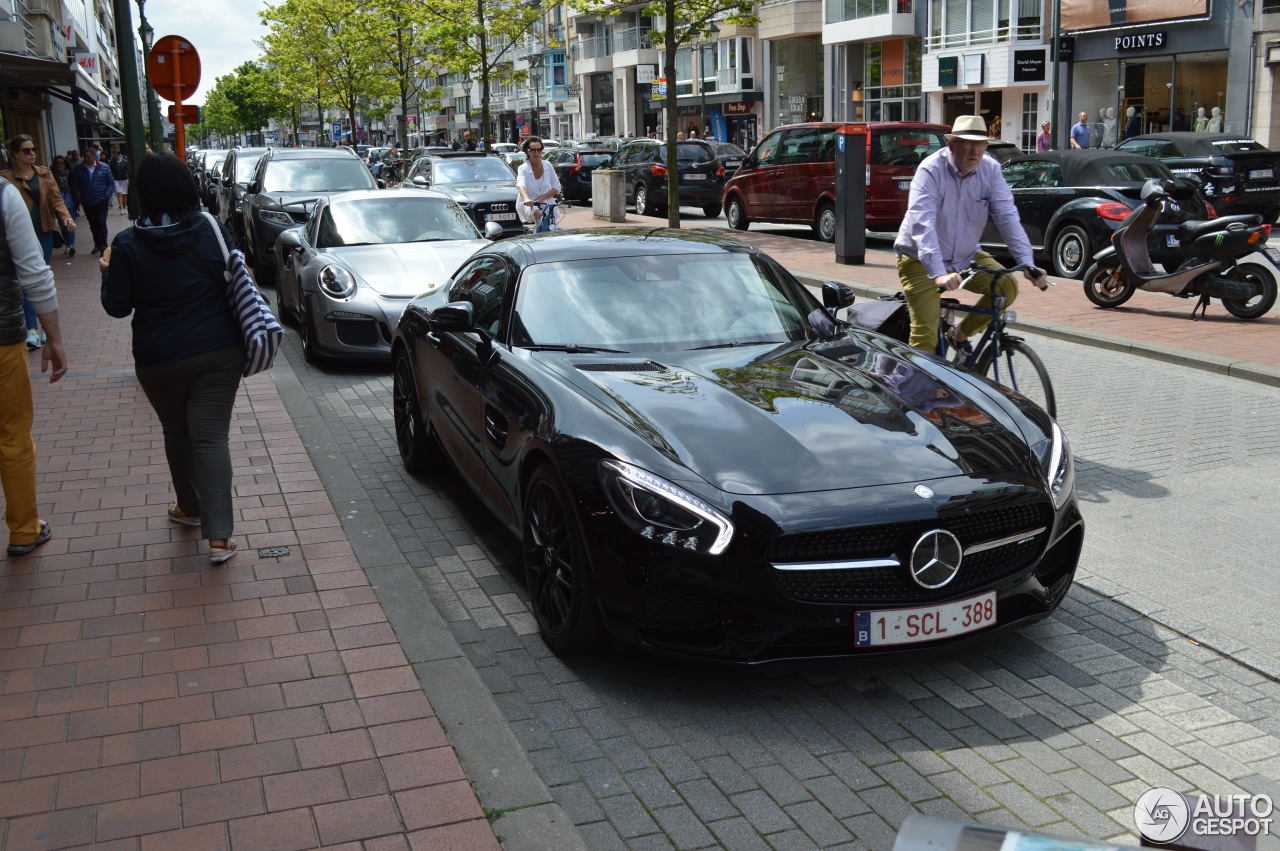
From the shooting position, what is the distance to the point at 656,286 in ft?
19.2

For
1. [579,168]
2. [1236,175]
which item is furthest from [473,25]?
[1236,175]

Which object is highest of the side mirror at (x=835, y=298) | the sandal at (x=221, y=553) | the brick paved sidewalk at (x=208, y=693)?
the side mirror at (x=835, y=298)

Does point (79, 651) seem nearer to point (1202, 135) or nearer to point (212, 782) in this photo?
point (212, 782)

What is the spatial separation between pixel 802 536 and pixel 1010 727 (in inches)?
35.5

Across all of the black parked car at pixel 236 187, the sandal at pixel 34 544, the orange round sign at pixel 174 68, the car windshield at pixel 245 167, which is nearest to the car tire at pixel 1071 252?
the orange round sign at pixel 174 68

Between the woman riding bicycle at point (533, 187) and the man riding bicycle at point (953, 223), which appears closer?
the man riding bicycle at point (953, 223)

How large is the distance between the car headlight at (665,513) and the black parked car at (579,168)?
29.1 metres

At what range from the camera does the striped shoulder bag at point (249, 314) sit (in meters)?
5.56

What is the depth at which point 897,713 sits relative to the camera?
13.7 feet

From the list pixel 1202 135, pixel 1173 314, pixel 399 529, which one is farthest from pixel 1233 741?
pixel 1202 135

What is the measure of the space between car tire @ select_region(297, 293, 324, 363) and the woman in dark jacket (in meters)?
5.35

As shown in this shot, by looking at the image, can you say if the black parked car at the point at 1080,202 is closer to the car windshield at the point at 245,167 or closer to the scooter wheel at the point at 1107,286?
the scooter wheel at the point at 1107,286

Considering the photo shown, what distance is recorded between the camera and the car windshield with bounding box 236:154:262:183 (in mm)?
21938

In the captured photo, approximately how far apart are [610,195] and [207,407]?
22.1m
